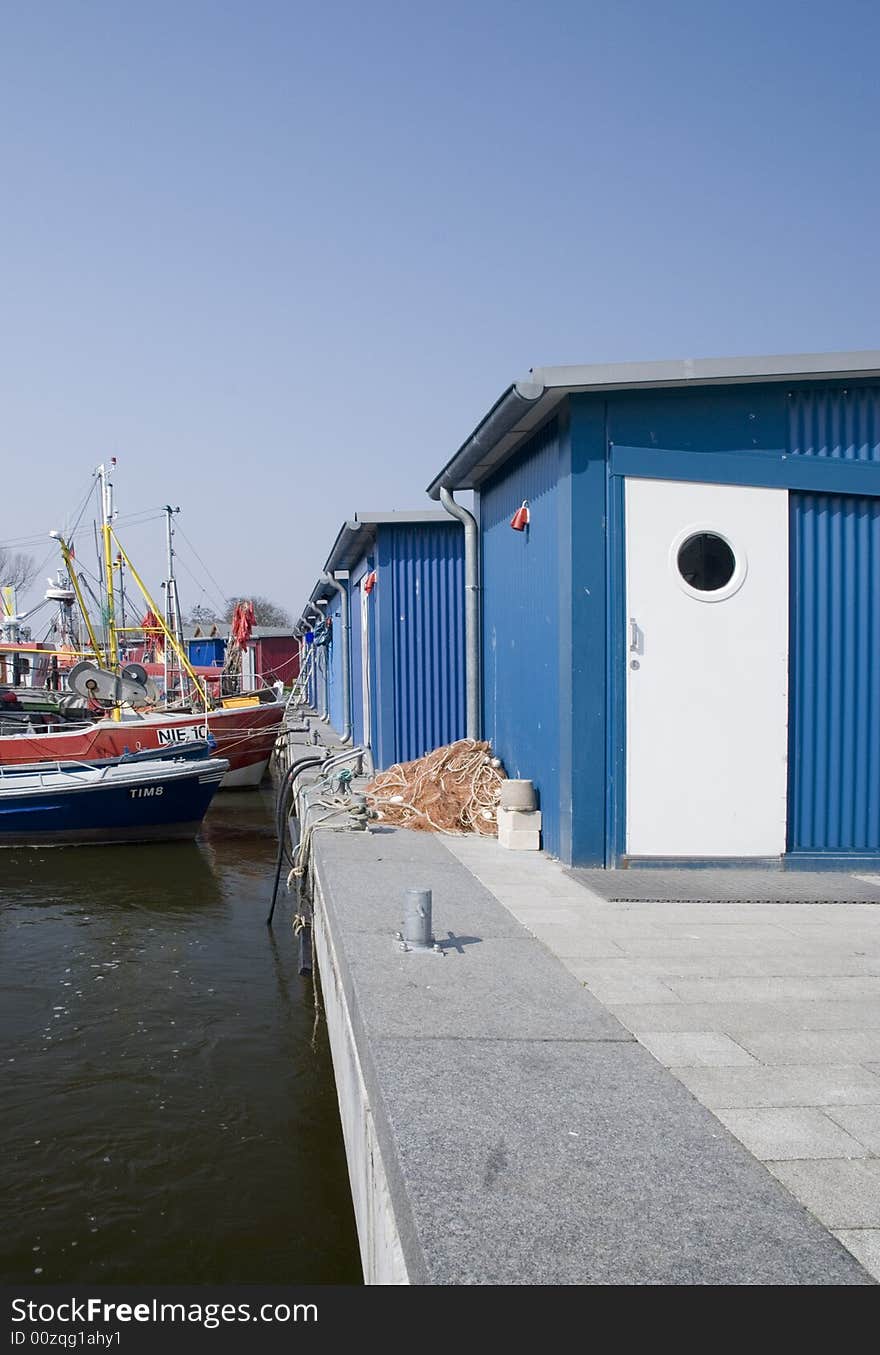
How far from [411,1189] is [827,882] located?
4.67m

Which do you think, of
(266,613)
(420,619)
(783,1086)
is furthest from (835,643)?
(266,613)

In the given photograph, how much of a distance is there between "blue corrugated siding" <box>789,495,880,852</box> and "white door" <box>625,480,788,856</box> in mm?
184

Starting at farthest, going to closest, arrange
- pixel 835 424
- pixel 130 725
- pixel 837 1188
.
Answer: pixel 130 725, pixel 835 424, pixel 837 1188

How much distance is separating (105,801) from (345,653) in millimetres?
4646

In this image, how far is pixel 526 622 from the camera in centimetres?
818

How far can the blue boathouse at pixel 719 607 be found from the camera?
6660 mm

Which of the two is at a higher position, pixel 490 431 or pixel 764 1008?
pixel 490 431

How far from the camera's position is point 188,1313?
2768 millimetres

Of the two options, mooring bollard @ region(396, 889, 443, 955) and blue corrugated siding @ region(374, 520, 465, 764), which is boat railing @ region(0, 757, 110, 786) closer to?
blue corrugated siding @ region(374, 520, 465, 764)

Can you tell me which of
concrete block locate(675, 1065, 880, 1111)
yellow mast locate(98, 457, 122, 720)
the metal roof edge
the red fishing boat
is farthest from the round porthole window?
yellow mast locate(98, 457, 122, 720)

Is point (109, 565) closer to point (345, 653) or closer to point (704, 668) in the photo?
point (345, 653)

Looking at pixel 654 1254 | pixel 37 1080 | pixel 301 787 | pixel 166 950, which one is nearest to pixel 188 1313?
pixel 654 1254

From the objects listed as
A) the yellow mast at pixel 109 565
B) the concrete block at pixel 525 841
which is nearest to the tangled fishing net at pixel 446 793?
the concrete block at pixel 525 841

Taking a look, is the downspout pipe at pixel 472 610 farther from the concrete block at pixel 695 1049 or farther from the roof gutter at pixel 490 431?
the concrete block at pixel 695 1049
